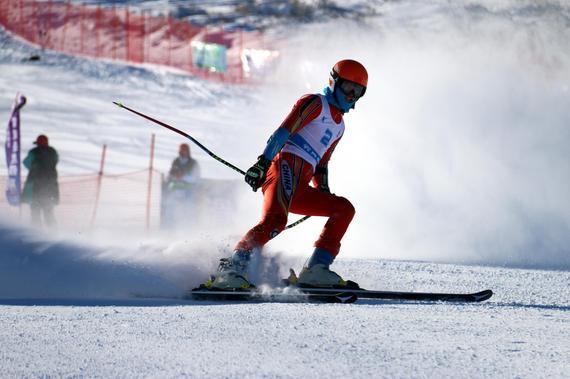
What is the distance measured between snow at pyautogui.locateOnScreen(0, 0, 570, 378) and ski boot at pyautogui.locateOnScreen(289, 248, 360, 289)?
343mm

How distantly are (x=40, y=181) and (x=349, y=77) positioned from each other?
8.65m

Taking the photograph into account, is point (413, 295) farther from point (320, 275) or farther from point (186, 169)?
point (186, 169)

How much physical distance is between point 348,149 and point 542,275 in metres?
6.45

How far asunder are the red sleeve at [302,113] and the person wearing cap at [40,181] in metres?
8.47

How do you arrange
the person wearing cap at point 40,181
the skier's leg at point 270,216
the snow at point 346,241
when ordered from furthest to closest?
1. the person wearing cap at point 40,181
2. the skier's leg at point 270,216
3. the snow at point 346,241

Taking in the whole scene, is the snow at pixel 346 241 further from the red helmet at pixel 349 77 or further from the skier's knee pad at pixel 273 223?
the red helmet at pixel 349 77

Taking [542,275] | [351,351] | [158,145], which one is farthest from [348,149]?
[158,145]

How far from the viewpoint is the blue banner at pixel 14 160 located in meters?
14.6

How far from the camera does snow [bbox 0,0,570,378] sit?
3.53m

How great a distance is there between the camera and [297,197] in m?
6.05

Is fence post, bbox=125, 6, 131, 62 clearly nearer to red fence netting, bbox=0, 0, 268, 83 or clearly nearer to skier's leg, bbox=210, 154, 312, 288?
red fence netting, bbox=0, 0, 268, 83

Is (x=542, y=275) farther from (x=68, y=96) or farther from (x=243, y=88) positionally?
(x=243, y=88)

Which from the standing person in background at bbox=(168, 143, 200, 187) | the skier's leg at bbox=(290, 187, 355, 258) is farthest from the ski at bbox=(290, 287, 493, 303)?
the standing person in background at bbox=(168, 143, 200, 187)

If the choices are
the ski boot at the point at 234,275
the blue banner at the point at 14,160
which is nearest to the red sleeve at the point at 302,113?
the ski boot at the point at 234,275
